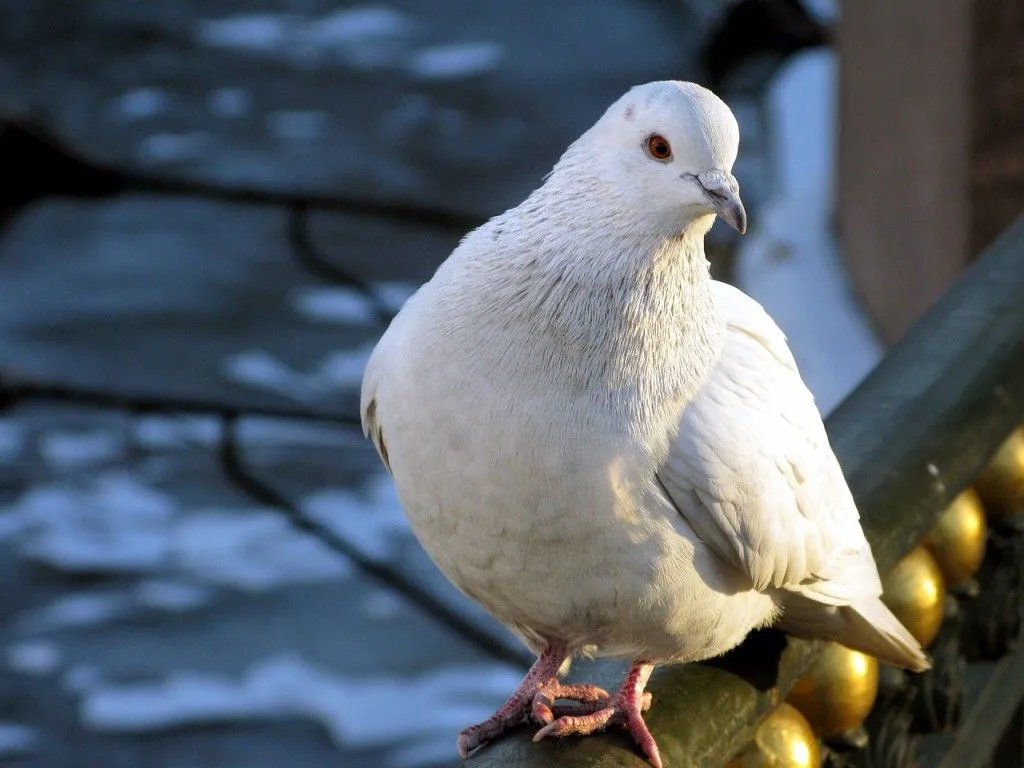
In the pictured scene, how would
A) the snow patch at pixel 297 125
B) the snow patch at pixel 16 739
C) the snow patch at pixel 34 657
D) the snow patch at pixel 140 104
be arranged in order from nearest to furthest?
1. the snow patch at pixel 16 739
2. the snow patch at pixel 34 657
3. the snow patch at pixel 297 125
4. the snow patch at pixel 140 104

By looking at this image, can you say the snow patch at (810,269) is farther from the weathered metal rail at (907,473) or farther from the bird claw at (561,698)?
the bird claw at (561,698)

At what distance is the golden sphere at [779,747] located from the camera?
5.99 ft

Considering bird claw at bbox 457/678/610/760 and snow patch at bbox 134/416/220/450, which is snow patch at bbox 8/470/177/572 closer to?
snow patch at bbox 134/416/220/450

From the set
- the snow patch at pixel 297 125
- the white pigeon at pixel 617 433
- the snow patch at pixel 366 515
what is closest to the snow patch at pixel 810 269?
the snow patch at pixel 366 515

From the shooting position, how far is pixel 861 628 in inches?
84.0

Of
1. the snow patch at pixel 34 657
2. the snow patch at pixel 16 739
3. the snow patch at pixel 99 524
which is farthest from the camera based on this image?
the snow patch at pixel 99 524

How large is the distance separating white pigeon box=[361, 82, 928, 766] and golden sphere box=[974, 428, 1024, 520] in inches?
9.4

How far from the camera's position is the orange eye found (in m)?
1.98

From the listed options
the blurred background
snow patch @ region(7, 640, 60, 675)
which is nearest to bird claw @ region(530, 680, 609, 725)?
the blurred background

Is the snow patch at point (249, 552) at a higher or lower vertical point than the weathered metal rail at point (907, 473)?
lower

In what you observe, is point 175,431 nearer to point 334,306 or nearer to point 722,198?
point 334,306

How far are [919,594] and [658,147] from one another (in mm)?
710

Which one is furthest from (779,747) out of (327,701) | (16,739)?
(16,739)

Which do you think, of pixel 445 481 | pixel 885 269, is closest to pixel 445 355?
pixel 445 481
